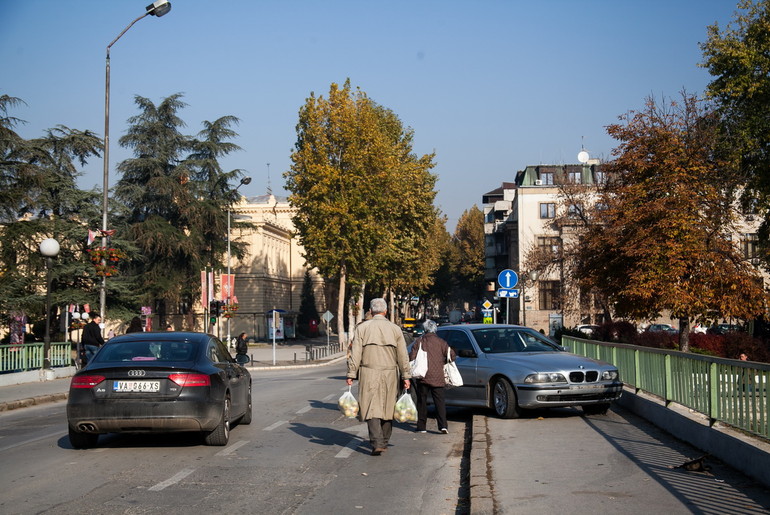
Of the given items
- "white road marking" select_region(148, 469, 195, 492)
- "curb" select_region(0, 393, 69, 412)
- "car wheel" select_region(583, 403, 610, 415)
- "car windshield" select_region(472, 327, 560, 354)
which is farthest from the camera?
"curb" select_region(0, 393, 69, 412)

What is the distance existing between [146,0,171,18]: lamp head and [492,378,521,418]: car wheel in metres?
20.5

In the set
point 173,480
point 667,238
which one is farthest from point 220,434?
point 667,238

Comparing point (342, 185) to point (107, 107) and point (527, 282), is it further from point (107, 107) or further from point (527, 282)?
point (107, 107)

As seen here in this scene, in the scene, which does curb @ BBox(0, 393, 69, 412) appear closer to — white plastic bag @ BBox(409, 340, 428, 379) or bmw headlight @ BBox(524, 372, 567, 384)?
white plastic bag @ BBox(409, 340, 428, 379)

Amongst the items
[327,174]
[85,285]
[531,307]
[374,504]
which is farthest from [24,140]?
[531,307]

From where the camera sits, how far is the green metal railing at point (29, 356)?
24.2 meters

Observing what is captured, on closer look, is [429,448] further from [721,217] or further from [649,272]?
[721,217]

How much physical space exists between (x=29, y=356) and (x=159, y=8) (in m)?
12.0

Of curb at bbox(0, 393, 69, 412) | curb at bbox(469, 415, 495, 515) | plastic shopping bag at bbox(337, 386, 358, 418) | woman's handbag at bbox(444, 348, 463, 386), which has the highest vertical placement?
woman's handbag at bbox(444, 348, 463, 386)

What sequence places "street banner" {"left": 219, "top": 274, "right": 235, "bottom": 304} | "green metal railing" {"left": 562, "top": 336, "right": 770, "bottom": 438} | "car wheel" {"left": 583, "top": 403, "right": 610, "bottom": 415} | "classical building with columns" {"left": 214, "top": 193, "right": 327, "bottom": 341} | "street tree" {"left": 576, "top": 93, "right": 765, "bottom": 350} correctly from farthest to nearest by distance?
"classical building with columns" {"left": 214, "top": 193, "right": 327, "bottom": 341} → "street banner" {"left": 219, "top": 274, "right": 235, "bottom": 304} → "street tree" {"left": 576, "top": 93, "right": 765, "bottom": 350} → "car wheel" {"left": 583, "top": 403, "right": 610, "bottom": 415} → "green metal railing" {"left": 562, "top": 336, "right": 770, "bottom": 438}

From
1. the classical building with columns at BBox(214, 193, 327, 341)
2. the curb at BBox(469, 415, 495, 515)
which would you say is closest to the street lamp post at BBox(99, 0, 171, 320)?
the curb at BBox(469, 415, 495, 515)

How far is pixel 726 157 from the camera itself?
96.6ft

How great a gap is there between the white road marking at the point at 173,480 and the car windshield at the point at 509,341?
651 centimetres

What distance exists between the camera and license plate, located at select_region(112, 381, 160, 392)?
1020 centimetres
